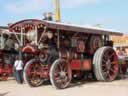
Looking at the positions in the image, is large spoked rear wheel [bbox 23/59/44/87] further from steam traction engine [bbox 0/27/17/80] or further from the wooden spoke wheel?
the wooden spoke wheel

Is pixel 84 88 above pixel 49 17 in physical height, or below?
below

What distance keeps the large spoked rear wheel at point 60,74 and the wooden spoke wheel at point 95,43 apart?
84.7 inches

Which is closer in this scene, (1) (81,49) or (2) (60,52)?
(2) (60,52)

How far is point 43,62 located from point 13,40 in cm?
245

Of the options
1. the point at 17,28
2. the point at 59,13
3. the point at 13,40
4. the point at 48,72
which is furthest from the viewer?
the point at 59,13

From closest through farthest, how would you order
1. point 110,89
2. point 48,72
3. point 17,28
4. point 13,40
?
point 110,89
point 48,72
point 17,28
point 13,40

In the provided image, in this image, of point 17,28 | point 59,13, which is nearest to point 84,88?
A: point 17,28

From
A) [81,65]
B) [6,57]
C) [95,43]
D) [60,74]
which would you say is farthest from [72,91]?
[6,57]

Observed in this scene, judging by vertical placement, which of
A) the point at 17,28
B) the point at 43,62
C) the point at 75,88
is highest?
the point at 17,28

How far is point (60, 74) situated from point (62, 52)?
1.10 meters

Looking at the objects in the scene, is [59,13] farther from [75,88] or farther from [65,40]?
[75,88]

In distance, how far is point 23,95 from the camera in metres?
12.3

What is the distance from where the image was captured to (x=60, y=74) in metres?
13.9

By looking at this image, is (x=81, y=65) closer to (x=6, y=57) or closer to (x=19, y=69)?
(x=19, y=69)
